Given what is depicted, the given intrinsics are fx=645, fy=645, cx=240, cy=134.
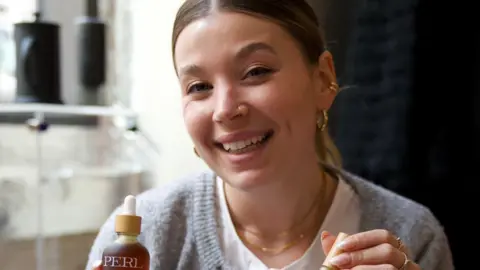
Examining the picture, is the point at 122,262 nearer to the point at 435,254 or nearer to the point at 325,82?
the point at 325,82

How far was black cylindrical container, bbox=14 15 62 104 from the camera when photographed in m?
1.48

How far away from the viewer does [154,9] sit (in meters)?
1.55

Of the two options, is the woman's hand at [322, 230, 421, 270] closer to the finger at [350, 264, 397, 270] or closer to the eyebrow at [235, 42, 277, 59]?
the finger at [350, 264, 397, 270]

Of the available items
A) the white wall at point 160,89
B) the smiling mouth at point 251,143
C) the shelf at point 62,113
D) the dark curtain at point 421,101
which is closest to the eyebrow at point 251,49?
the smiling mouth at point 251,143

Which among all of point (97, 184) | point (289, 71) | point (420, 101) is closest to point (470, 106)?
point (420, 101)

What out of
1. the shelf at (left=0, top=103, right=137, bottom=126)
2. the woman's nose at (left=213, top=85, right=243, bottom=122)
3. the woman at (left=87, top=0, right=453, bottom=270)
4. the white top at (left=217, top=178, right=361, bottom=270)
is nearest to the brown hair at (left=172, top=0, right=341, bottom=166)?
the woman at (left=87, top=0, right=453, bottom=270)

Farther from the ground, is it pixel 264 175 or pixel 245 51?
pixel 245 51

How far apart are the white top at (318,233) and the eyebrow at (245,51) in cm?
23

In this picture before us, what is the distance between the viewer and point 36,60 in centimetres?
150

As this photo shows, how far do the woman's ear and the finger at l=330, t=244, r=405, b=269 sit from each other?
235mm

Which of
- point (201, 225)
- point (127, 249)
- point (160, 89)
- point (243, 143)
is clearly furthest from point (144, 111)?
point (127, 249)

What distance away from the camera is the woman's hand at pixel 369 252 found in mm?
761

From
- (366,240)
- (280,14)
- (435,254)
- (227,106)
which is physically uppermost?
(280,14)

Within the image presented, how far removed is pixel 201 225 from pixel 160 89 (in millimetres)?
644
